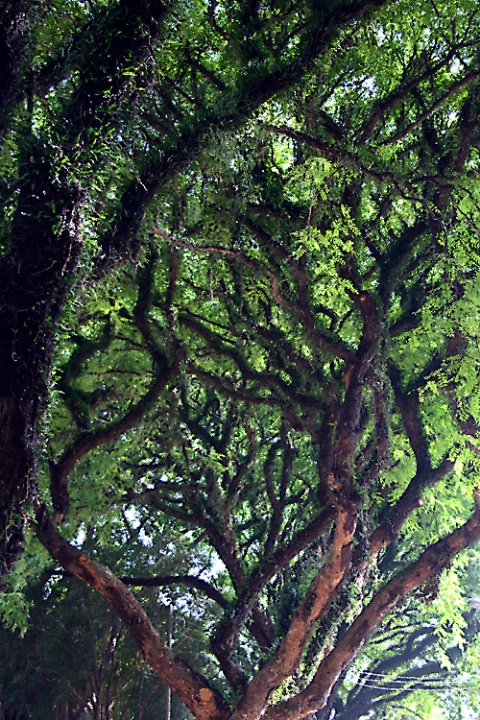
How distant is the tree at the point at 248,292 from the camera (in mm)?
4434

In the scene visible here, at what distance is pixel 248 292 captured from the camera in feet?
28.5

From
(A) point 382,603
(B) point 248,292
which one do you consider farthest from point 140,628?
(B) point 248,292

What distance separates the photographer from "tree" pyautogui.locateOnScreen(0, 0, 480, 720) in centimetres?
443

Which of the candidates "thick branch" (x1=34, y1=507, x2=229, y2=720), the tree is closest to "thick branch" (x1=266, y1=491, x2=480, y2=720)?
the tree

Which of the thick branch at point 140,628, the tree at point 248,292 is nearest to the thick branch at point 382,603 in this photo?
the tree at point 248,292

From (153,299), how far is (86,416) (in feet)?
6.04

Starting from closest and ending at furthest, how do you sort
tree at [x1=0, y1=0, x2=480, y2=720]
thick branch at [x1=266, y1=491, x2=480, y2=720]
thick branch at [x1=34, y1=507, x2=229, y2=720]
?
tree at [x1=0, y1=0, x2=480, y2=720] < thick branch at [x1=34, y1=507, x2=229, y2=720] < thick branch at [x1=266, y1=491, x2=480, y2=720]

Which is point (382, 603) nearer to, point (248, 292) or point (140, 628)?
point (140, 628)

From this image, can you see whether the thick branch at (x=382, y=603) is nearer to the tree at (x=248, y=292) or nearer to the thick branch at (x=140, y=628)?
the tree at (x=248, y=292)

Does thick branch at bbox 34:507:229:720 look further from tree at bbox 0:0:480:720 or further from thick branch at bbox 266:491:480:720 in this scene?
thick branch at bbox 266:491:480:720

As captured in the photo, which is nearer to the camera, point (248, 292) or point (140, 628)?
point (140, 628)

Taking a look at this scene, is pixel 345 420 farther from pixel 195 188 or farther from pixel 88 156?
pixel 88 156

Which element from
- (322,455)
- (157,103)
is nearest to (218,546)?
(322,455)

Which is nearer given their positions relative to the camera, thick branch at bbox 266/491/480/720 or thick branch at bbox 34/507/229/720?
thick branch at bbox 34/507/229/720
